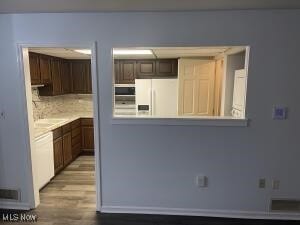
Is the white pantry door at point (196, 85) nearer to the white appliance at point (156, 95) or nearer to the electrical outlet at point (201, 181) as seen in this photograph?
the white appliance at point (156, 95)

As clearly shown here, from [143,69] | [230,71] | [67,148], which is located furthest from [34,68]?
[230,71]

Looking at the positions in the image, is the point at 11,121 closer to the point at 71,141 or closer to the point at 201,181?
the point at 71,141

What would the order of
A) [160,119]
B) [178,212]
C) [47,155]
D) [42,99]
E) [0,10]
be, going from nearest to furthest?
1. [0,10]
2. [160,119]
3. [178,212]
4. [47,155]
5. [42,99]

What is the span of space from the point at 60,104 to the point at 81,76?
806 mm

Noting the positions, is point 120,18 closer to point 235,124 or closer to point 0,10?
point 0,10

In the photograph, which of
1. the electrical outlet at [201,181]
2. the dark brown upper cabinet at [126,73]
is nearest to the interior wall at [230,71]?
the electrical outlet at [201,181]

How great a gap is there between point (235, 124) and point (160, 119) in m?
0.83

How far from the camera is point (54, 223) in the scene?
2.55 metres

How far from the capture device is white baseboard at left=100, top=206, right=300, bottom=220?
2.60m

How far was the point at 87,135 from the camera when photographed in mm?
4758

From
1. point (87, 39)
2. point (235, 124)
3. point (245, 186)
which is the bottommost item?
point (245, 186)

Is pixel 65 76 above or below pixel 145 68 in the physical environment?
below

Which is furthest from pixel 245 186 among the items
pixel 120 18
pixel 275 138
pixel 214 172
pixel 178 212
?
pixel 120 18

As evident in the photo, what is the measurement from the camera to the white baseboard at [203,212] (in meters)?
2.60
